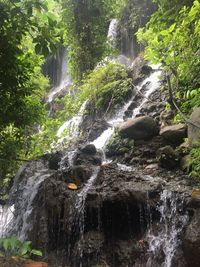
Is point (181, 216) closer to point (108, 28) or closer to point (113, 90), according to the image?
point (113, 90)

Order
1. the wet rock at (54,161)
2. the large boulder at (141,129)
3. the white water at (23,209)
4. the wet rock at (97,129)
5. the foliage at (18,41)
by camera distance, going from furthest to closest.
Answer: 1. the wet rock at (97,129)
2. the large boulder at (141,129)
3. the wet rock at (54,161)
4. the white water at (23,209)
5. the foliage at (18,41)

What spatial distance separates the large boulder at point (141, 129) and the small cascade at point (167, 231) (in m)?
3.19

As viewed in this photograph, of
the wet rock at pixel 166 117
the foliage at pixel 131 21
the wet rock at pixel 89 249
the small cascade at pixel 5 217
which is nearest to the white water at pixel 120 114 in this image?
the wet rock at pixel 166 117

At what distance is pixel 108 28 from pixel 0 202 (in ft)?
46.2

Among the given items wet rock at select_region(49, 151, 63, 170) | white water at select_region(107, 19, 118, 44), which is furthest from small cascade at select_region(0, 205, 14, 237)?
white water at select_region(107, 19, 118, 44)

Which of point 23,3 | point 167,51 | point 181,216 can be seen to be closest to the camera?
point 23,3

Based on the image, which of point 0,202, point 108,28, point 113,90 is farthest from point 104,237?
point 108,28

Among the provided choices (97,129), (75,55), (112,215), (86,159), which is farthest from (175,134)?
(75,55)

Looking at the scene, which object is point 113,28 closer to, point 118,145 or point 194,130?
point 118,145

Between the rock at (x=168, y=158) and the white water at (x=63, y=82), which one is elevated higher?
the white water at (x=63, y=82)

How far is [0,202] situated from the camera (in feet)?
28.2

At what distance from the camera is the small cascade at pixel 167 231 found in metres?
5.69

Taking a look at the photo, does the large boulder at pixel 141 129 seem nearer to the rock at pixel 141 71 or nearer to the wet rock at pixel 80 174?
the wet rock at pixel 80 174

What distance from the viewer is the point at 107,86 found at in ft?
43.4
